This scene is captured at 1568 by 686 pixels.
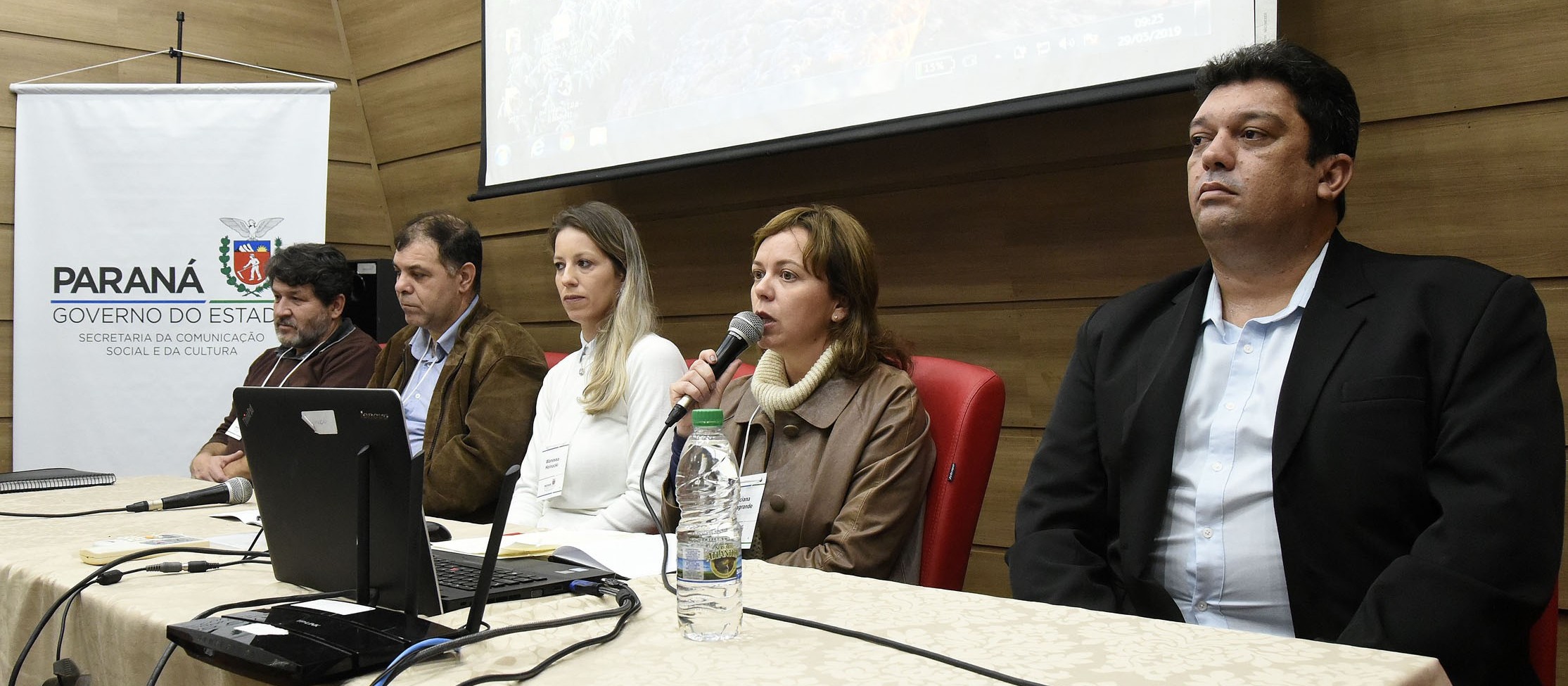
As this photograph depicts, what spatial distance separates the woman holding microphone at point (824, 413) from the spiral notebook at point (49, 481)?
1467 mm

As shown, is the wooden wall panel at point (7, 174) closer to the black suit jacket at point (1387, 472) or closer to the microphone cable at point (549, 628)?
the microphone cable at point (549, 628)

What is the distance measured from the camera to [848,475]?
2002 mm

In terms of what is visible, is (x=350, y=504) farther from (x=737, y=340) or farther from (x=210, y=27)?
(x=210, y=27)

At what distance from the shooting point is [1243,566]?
161 cm

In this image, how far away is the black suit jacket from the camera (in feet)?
4.60

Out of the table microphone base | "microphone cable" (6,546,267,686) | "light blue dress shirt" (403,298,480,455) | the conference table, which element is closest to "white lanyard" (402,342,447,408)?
"light blue dress shirt" (403,298,480,455)

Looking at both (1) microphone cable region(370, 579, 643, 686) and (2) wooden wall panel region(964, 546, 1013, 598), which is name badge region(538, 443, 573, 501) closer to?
(1) microphone cable region(370, 579, 643, 686)

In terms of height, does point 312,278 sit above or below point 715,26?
below

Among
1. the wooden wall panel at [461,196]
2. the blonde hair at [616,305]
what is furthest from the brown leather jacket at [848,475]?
the wooden wall panel at [461,196]

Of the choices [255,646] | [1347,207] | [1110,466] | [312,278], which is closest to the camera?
[255,646]

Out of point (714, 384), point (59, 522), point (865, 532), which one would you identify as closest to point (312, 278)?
point (59, 522)

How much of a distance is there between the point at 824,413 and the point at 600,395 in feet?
2.26

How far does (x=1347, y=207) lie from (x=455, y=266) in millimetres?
2384

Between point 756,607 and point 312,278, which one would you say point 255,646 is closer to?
point 756,607
